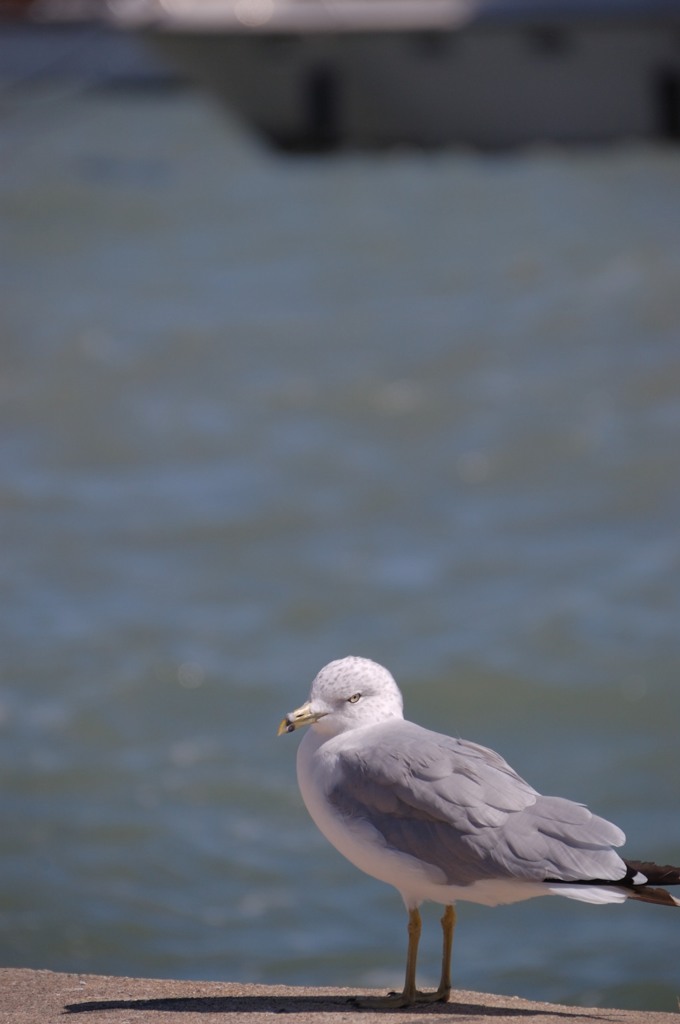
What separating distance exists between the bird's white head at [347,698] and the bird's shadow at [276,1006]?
68cm

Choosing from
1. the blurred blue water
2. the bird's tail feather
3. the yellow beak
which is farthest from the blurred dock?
the bird's tail feather

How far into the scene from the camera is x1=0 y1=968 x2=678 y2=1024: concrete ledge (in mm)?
3816

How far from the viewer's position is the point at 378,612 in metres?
12.7

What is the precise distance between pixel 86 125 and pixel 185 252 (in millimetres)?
5943

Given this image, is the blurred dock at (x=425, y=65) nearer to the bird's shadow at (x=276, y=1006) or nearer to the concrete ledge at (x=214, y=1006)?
the concrete ledge at (x=214, y=1006)

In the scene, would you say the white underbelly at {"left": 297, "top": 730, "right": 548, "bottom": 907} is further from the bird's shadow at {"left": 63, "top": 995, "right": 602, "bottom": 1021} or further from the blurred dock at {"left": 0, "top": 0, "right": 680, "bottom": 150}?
the blurred dock at {"left": 0, "top": 0, "right": 680, "bottom": 150}

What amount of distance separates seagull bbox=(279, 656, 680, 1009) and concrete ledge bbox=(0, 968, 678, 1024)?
14 cm

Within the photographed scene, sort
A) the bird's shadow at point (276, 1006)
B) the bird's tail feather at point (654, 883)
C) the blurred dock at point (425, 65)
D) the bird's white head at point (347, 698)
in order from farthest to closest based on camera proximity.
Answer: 1. the blurred dock at point (425, 65)
2. the bird's white head at point (347, 698)
3. the bird's shadow at point (276, 1006)
4. the bird's tail feather at point (654, 883)

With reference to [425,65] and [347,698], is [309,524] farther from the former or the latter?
[425,65]

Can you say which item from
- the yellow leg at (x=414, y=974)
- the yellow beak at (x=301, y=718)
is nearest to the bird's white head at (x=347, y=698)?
the yellow beak at (x=301, y=718)

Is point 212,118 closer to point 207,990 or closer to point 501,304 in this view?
point 501,304

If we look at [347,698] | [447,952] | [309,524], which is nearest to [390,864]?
[447,952]

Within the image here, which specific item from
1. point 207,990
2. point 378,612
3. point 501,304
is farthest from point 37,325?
point 207,990

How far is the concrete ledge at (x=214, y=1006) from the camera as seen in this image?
3816 millimetres
